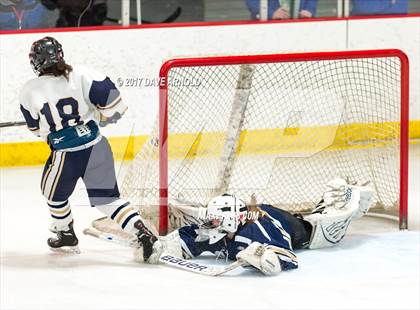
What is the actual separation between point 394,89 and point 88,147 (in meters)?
1.83

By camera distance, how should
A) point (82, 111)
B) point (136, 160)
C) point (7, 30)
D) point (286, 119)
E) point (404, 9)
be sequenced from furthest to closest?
1. point (404, 9)
2. point (7, 30)
3. point (286, 119)
4. point (136, 160)
5. point (82, 111)

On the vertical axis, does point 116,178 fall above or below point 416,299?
above

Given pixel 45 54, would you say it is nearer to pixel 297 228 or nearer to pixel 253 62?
pixel 253 62

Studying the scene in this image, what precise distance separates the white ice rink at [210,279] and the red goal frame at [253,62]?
239 mm

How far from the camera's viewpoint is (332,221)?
A: 4.96 metres

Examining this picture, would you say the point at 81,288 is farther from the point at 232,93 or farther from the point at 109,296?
the point at 232,93

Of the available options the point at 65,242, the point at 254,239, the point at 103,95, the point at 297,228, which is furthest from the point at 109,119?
the point at 297,228

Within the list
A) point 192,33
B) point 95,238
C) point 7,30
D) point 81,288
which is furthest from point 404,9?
point 81,288

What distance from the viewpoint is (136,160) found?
5062 mm

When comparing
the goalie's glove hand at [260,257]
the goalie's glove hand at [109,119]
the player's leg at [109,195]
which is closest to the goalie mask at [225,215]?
the goalie's glove hand at [260,257]

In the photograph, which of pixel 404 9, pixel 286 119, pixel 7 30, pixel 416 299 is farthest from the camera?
pixel 404 9

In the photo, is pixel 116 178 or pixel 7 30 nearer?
pixel 116 178

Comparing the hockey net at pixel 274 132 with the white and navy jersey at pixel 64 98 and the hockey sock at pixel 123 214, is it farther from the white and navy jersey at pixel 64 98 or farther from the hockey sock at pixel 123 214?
the white and navy jersey at pixel 64 98

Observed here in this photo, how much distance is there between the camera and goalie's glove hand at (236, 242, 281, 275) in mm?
4488
